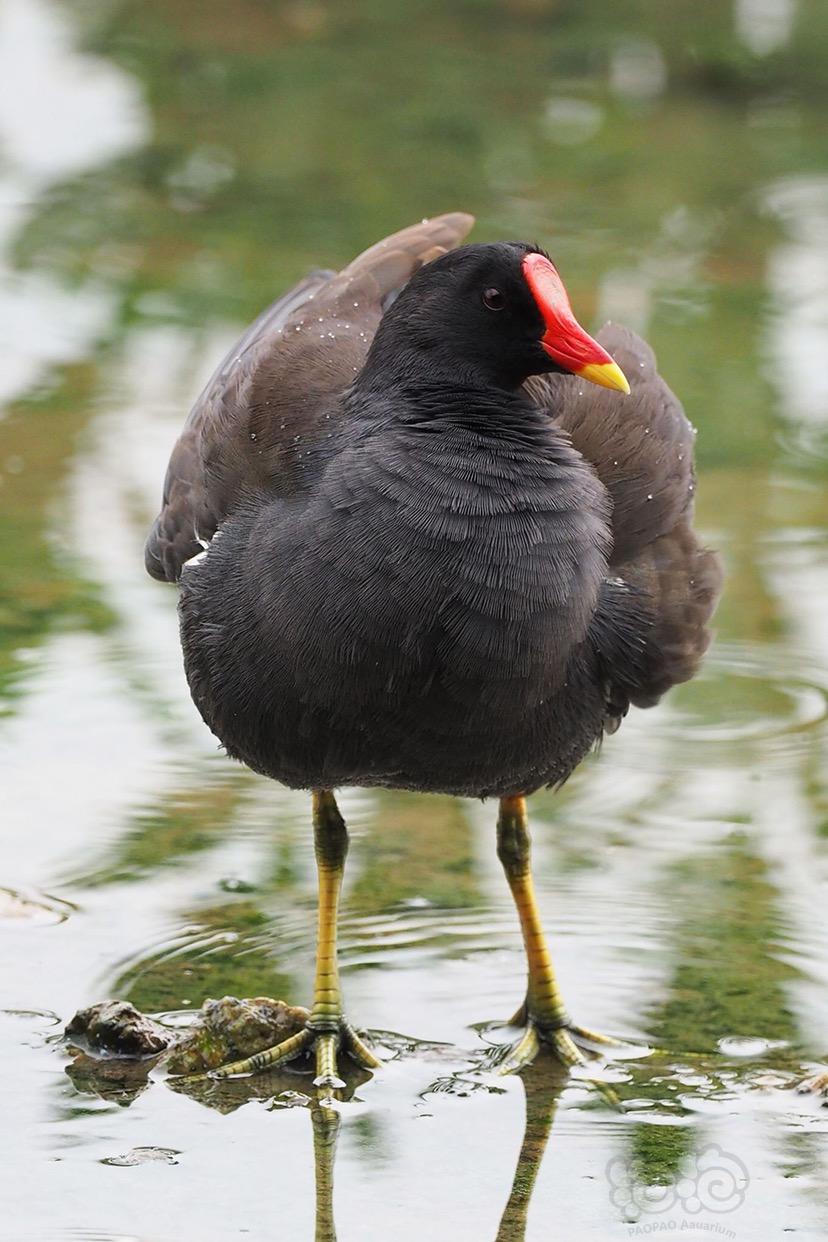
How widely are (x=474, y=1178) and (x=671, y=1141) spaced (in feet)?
1.29

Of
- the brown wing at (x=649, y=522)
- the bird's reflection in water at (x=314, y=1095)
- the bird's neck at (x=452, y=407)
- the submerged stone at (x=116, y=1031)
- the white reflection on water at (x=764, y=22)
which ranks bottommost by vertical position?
the bird's reflection in water at (x=314, y=1095)

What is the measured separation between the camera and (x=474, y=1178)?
12.6 feet

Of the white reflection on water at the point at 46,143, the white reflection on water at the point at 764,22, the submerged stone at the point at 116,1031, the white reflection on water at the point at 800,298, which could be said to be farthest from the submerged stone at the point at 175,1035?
the white reflection on water at the point at 764,22

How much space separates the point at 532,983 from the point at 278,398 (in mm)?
1354

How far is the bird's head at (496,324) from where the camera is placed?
161 inches

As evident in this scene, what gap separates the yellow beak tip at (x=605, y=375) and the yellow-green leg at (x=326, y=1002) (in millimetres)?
1086

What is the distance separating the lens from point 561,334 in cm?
409

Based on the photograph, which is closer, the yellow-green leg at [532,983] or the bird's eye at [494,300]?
the bird's eye at [494,300]

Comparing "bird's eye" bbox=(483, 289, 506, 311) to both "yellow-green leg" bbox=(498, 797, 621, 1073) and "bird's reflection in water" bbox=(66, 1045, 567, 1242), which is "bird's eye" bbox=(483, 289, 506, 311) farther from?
"bird's reflection in water" bbox=(66, 1045, 567, 1242)

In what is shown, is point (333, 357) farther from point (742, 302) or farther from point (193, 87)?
point (193, 87)

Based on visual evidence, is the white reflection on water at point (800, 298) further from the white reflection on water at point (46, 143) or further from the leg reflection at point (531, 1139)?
the leg reflection at point (531, 1139)

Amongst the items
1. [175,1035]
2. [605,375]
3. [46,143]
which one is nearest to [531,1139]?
[175,1035]

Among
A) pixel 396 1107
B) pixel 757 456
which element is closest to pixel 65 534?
pixel 757 456

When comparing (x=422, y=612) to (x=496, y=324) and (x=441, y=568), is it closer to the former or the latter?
(x=441, y=568)
